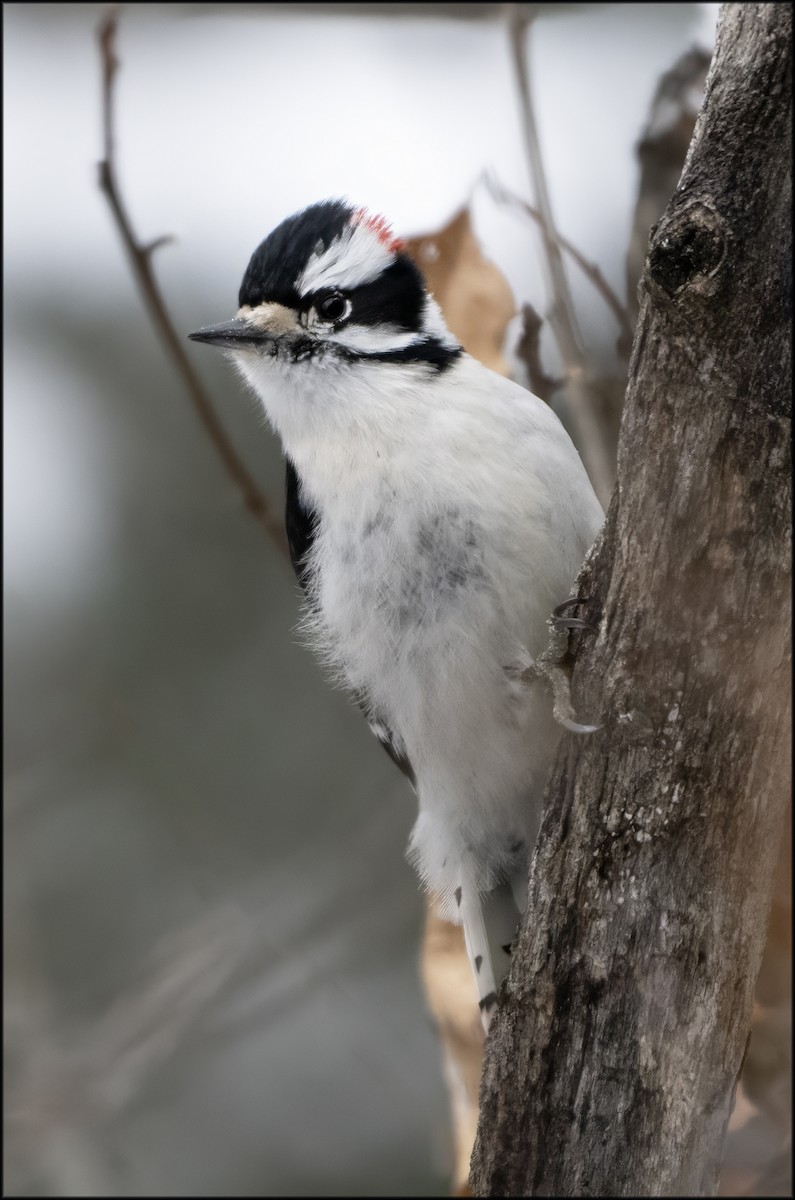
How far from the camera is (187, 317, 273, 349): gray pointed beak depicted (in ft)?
9.07

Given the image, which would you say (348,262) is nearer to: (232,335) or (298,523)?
(232,335)

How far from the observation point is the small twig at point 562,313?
2953 millimetres

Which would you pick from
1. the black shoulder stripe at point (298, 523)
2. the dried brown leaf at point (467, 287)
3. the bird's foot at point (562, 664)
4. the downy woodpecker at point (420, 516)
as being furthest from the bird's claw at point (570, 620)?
the dried brown leaf at point (467, 287)

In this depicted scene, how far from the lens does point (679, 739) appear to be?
1.79 m

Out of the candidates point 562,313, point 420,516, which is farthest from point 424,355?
point 420,516

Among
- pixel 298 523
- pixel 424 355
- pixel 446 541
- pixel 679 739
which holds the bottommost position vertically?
pixel 679 739

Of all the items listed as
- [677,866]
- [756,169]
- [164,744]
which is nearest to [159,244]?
[756,169]

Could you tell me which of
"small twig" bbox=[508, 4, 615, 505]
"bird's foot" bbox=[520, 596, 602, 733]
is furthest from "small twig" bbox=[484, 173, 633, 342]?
"bird's foot" bbox=[520, 596, 602, 733]

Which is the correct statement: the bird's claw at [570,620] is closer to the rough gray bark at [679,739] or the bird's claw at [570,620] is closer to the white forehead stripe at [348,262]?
the rough gray bark at [679,739]

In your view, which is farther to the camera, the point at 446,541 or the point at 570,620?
the point at 446,541

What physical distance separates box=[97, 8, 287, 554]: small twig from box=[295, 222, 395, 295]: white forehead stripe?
35cm

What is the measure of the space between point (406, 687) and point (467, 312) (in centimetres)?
117

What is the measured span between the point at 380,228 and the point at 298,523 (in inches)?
31.5

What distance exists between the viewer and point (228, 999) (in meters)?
4.05
